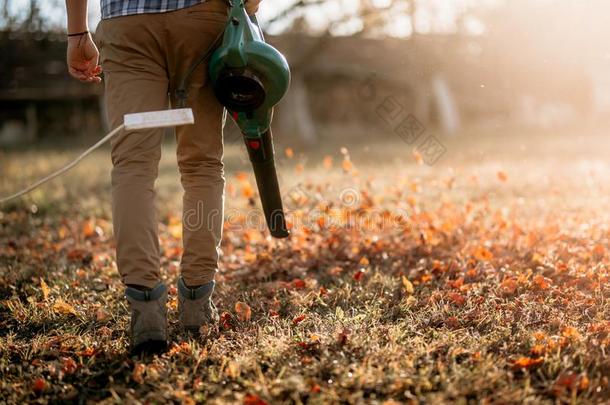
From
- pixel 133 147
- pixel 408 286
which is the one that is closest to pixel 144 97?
pixel 133 147

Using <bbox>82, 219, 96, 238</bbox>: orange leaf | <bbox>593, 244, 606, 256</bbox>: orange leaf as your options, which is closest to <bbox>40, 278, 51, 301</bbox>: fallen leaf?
<bbox>82, 219, 96, 238</bbox>: orange leaf

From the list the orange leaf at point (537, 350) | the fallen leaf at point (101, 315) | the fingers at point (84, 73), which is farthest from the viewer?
the fallen leaf at point (101, 315)

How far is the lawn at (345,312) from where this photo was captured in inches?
75.9

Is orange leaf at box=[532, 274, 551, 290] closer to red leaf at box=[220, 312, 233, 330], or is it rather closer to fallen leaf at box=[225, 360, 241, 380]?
red leaf at box=[220, 312, 233, 330]

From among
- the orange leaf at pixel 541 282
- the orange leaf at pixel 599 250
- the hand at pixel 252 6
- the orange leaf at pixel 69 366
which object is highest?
the hand at pixel 252 6

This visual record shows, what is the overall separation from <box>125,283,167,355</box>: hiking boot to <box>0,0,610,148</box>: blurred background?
671 centimetres

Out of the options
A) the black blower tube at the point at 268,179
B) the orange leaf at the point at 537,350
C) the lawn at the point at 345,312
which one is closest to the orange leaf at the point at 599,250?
the lawn at the point at 345,312

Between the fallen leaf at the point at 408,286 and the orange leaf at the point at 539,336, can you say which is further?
the fallen leaf at the point at 408,286

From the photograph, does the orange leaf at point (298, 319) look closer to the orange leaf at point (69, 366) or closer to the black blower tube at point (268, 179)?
the black blower tube at point (268, 179)

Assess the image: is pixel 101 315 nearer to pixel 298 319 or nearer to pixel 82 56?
pixel 298 319

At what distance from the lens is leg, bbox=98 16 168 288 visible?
85.7 inches

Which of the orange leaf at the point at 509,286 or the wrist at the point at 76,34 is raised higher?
the wrist at the point at 76,34

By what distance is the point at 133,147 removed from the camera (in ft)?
7.19

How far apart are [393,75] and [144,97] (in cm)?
1728
